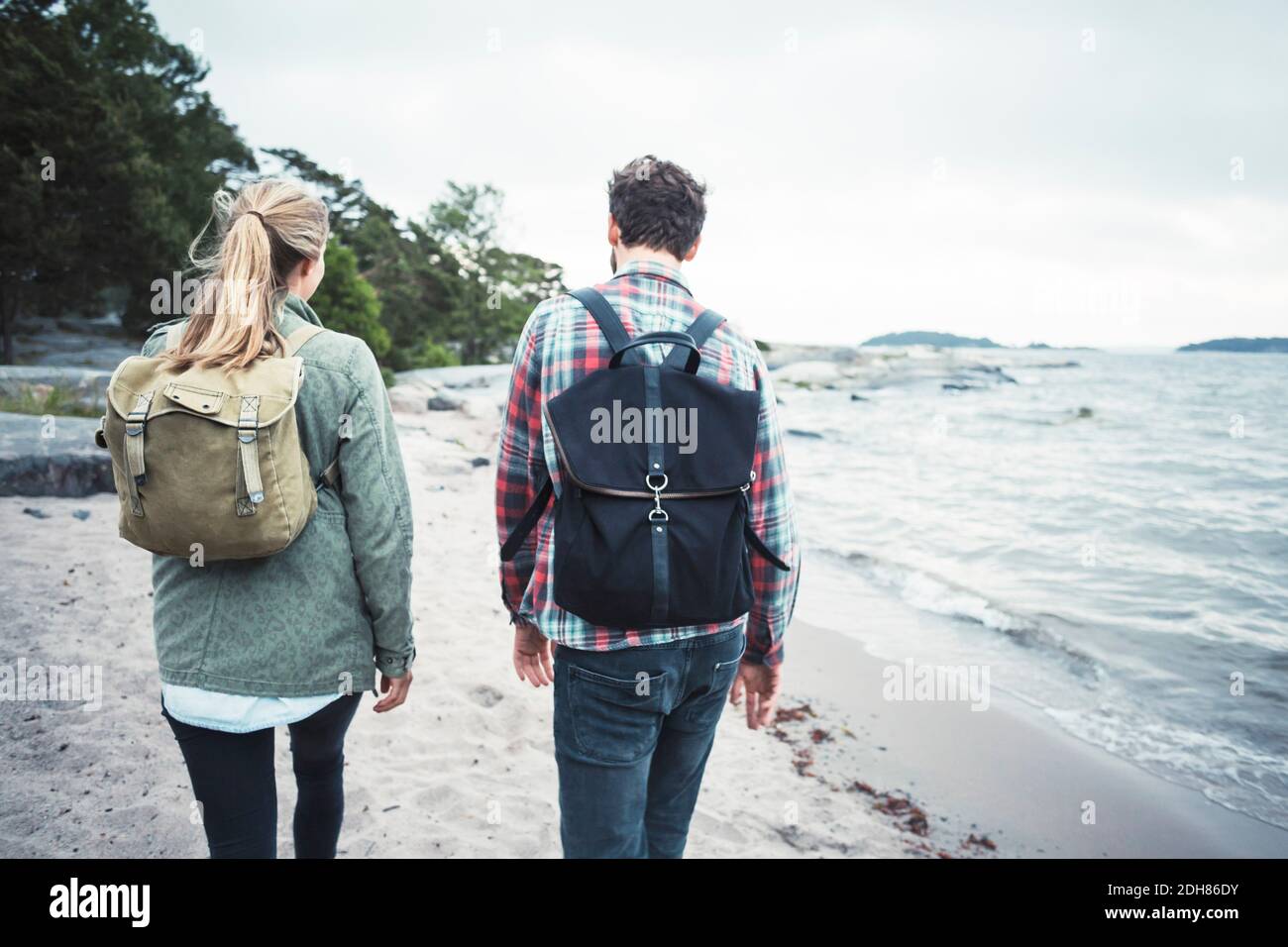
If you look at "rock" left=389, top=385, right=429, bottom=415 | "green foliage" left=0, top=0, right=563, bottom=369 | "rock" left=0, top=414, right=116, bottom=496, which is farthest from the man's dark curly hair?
"rock" left=389, top=385, right=429, bottom=415

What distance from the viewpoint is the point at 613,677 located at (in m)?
1.56

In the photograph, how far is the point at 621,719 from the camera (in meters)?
1.57

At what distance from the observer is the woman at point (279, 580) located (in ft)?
5.10

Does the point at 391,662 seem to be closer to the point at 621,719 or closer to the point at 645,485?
the point at 621,719

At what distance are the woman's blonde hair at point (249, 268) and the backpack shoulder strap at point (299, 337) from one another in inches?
1.0

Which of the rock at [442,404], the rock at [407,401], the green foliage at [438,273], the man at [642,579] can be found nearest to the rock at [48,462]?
the man at [642,579]

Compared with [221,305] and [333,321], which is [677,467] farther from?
[333,321]

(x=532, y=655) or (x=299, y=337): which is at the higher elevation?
(x=299, y=337)

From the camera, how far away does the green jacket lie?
5.16ft

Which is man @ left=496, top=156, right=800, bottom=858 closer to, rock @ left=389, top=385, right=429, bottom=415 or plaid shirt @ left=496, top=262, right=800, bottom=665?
plaid shirt @ left=496, top=262, right=800, bottom=665

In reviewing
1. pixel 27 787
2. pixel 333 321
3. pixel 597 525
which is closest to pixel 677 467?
pixel 597 525

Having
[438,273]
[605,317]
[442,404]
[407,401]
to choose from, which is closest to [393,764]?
[605,317]

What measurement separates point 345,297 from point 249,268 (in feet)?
62.9

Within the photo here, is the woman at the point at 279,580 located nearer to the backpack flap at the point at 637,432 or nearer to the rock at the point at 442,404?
the backpack flap at the point at 637,432
